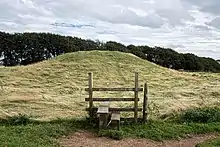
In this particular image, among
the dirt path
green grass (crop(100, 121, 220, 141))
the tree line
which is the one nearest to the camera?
the dirt path

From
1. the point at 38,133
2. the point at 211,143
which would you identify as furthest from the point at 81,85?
the point at 211,143

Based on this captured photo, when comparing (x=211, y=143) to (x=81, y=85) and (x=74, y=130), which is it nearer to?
(x=74, y=130)

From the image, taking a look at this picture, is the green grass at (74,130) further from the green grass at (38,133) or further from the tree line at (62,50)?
the tree line at (62,50)

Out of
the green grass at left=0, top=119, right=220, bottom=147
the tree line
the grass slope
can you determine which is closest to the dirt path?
the green grass at left=0, top=119, right=220, bottom=147

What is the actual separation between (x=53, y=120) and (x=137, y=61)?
1616cm

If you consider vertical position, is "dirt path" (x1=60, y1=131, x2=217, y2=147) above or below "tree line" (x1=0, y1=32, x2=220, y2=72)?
below

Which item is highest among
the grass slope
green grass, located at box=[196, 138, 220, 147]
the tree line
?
the tree line

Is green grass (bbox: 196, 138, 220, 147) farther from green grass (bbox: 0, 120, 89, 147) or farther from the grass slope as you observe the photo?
green grass (bbox: 0, 120, 89, 147)

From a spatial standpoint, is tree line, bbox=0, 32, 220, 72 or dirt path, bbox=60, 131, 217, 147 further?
tree line, bbox=0, 32, 220, 72

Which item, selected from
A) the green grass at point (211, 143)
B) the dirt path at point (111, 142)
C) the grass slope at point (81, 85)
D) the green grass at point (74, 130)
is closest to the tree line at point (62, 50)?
the grass slope at point (81, 85)

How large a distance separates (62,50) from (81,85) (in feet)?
55.3

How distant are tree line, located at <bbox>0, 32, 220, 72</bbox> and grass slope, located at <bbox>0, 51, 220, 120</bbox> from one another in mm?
8616

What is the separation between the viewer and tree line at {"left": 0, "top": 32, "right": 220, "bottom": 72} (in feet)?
108

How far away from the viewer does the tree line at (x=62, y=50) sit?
33.0 m
